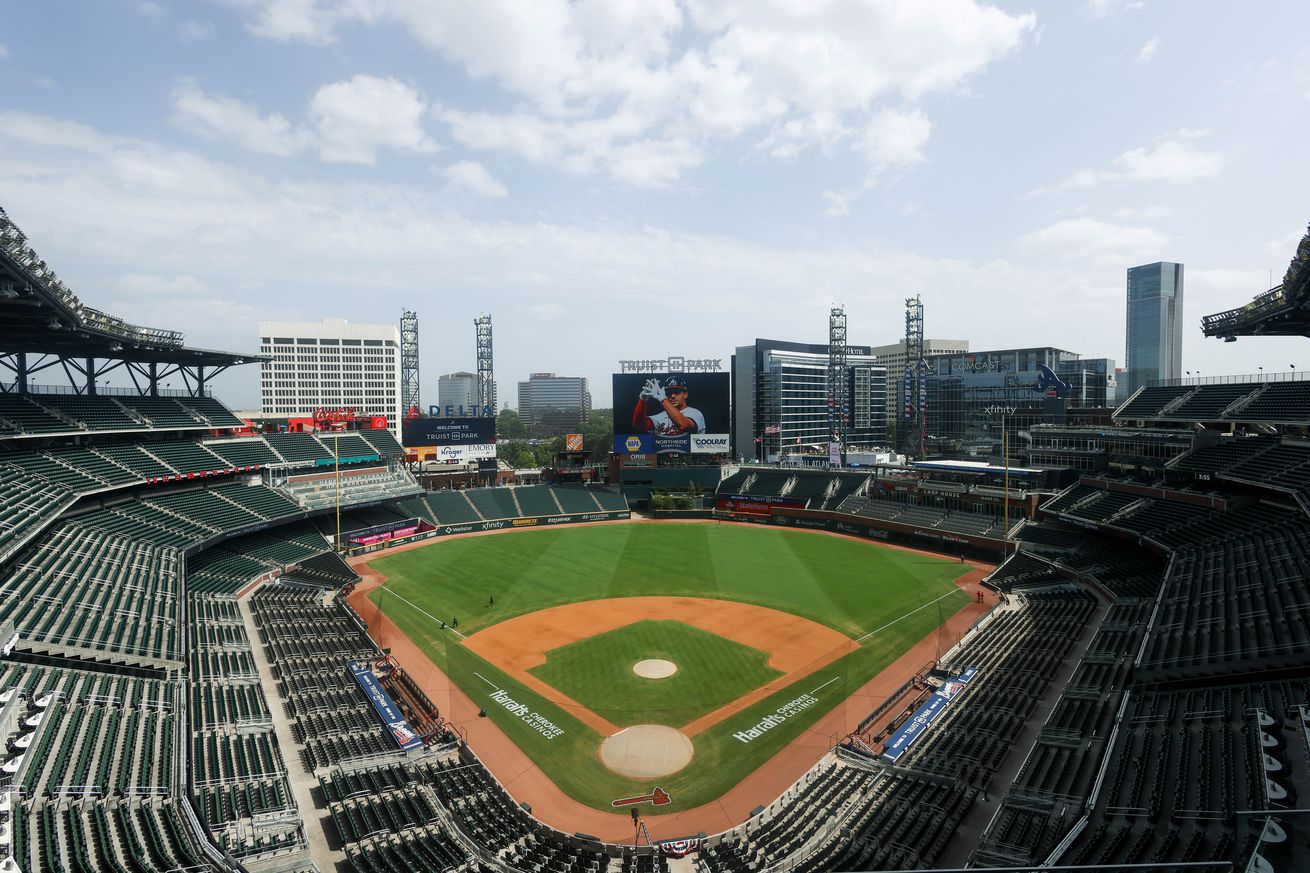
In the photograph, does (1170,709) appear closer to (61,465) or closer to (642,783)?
(642,783)

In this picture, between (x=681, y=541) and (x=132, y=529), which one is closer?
(x=132, y=529)

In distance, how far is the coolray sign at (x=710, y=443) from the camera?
7744 cm

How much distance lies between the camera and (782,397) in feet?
362

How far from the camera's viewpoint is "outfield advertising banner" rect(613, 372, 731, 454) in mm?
77562

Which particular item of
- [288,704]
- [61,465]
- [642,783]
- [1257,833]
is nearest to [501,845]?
[642,783]

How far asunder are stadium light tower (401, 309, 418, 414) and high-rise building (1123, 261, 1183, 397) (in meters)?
184

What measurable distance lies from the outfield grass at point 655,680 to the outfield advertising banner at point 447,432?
48.9 metres

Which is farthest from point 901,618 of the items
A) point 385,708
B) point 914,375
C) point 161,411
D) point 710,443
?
point 914,375

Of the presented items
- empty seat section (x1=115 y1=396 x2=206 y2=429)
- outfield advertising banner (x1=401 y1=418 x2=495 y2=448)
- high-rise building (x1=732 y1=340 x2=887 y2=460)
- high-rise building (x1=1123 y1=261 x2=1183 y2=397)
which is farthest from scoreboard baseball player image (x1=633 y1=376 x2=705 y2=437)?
high-rise building (x1=1123 y1=261 x2=1183 y2=397)

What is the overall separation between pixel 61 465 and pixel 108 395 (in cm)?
1294

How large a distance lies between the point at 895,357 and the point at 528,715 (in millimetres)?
175993

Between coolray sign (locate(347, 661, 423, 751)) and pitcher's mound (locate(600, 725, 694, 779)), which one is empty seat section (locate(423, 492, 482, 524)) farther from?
pitcher's mound (locate(600, 725, 694, 779))

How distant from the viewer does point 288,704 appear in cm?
2611

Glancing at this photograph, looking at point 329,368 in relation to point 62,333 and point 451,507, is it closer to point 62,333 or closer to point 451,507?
point 451,507
